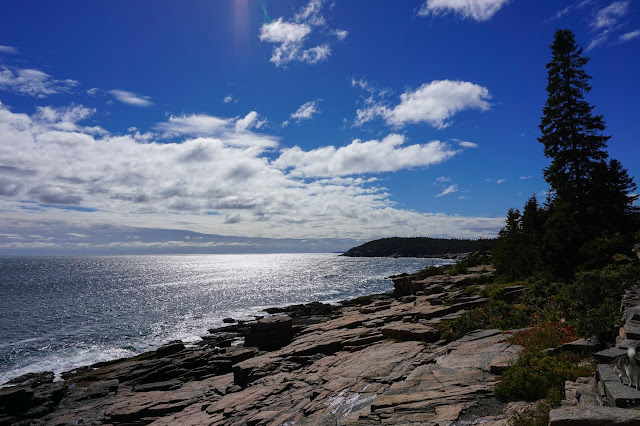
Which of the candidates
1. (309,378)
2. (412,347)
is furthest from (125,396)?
(412,347)

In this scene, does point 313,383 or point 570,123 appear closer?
point 313,383

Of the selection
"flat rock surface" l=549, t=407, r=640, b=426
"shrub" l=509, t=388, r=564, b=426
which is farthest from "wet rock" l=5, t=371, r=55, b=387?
"flat rock surface" l=549, t=407, r=640, b=426

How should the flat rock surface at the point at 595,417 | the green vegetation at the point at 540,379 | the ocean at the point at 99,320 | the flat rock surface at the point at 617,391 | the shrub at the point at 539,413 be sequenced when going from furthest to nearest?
1. the ocean at the point at 99,320
2. the green vegetation at the point at 540,379
3. the shrub at the point at 539,413
4. the flat rock surface at the point at 617,391
5. the flat rock surface at the point at 595,417

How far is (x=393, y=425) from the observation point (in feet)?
29.7

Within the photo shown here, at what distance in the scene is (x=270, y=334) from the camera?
29.9 metres

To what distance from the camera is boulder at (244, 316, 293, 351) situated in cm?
2967

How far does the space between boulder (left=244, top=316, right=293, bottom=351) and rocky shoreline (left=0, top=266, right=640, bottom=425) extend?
9 cm

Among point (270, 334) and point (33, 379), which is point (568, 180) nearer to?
point (270, 334)

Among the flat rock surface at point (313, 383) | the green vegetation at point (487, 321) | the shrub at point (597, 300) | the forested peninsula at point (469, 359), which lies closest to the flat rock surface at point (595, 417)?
the forested peninsula at point (469, 359)

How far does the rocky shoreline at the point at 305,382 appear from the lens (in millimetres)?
10195

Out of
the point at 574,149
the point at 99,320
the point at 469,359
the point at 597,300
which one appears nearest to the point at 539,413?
the point at 469,359

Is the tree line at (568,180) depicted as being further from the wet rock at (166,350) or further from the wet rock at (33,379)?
the wet rock at (33,379)

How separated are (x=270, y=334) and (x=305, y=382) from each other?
48.2ft

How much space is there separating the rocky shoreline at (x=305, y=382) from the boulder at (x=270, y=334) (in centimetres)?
9
